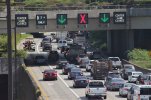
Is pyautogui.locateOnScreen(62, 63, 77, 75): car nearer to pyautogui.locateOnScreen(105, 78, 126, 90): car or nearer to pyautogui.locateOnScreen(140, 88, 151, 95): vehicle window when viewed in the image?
pyautogui.locateOnScreen(105, 78, 126, 90): car

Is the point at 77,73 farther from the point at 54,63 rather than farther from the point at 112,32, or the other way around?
the point at 112,32

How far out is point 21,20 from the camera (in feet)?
291

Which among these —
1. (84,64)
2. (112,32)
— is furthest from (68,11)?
(112,32)

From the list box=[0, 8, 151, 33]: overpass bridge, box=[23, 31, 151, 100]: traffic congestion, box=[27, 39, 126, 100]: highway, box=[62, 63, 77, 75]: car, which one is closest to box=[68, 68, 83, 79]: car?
box=[23, 31, 151, 100]: traffic congestion

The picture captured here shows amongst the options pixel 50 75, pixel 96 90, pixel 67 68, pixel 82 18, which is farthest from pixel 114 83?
pixel 82 18

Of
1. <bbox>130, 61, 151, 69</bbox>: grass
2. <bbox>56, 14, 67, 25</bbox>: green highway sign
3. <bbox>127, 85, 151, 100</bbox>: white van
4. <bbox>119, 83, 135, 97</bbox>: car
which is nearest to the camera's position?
<bbox>127, 85, 151, 100</bbox>: white van

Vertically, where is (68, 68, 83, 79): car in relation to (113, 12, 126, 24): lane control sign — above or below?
→ below

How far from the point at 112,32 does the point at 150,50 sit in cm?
1468

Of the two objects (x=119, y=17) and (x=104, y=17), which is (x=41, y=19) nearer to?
(x=104, y=17)

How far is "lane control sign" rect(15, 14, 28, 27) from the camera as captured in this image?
3476 inches

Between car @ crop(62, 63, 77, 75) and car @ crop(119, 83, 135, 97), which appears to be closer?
car @ crop(119, 83, 135, 97)

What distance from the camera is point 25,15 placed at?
292ft

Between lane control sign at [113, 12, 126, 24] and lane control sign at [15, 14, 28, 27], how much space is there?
1192cm

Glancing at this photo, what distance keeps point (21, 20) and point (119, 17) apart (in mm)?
13392
